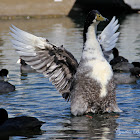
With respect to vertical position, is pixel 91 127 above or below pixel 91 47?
below

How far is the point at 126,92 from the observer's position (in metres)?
12.6

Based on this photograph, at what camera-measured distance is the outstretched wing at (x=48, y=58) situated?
404 inches

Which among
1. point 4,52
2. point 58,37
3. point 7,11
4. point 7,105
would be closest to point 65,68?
point 7,105

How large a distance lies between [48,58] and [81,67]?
985mm

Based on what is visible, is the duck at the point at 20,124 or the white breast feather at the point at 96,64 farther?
the white breast feather at the point at 96,64

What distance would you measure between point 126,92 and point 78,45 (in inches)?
379

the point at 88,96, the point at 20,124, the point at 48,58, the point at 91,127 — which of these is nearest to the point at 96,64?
the point at 88,96

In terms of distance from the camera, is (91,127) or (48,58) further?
(48,58)

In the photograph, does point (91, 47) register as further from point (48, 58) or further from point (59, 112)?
point (59, 112)

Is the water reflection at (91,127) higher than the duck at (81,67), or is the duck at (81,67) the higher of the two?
the duck at (81,67)

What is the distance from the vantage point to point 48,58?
10.6 meters

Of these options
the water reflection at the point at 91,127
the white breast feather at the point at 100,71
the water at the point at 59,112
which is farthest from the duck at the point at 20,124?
the white breast feather at the point at 100,71

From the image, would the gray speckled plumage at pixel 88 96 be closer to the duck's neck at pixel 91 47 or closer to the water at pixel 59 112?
the water at pixel 59 112

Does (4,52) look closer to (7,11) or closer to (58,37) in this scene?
(58,37)
